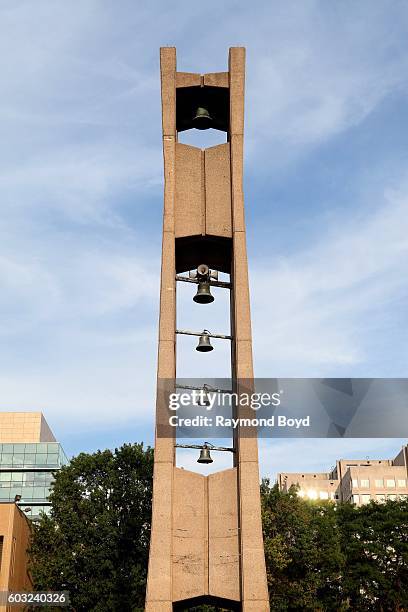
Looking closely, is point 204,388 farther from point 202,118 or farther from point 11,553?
point 11,553

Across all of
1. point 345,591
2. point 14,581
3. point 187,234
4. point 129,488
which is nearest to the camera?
point 187,234

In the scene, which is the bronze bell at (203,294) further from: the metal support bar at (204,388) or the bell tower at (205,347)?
the metal support bar at (204,388)

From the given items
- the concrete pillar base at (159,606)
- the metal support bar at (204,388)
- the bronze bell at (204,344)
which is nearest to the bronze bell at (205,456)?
the metal support bar at (204,388)

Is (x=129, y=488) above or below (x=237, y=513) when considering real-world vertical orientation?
above

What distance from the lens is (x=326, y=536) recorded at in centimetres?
4816

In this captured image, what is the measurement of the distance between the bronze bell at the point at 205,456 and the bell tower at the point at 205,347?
0.04 m

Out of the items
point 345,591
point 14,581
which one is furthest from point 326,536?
point 14,581

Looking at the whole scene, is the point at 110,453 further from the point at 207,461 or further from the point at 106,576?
the point at 207,461

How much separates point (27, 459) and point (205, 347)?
3199 inches

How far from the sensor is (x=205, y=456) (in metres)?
20.5

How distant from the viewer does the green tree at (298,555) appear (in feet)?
146

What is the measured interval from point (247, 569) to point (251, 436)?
3.22 metres

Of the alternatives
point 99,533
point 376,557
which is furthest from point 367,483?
point 99,533

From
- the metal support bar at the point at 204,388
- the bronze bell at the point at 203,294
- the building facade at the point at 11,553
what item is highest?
the bronze bell at the point at 203,294
